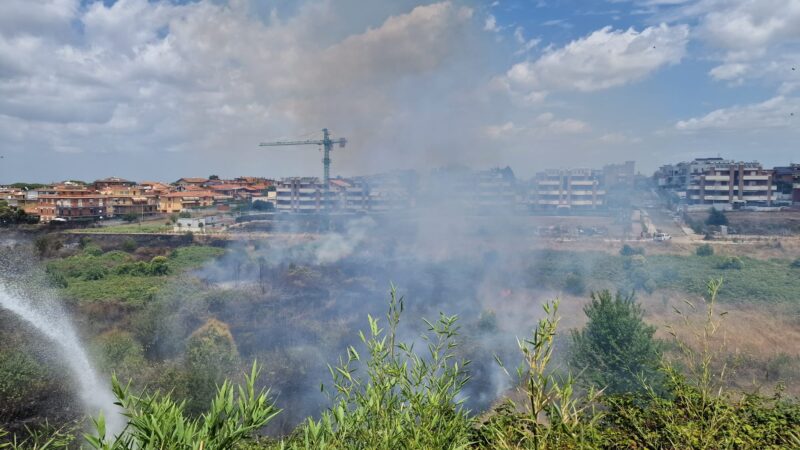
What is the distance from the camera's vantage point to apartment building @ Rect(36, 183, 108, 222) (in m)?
50.5

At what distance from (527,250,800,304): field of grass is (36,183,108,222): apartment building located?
45.9 m

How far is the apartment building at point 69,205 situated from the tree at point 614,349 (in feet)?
173

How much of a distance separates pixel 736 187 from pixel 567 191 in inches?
675

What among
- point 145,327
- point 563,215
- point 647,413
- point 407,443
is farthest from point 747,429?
point 563,215

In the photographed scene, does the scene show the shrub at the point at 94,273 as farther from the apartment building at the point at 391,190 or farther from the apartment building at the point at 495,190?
the apartment building at the point at 495,190

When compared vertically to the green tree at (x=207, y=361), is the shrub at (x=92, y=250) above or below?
above

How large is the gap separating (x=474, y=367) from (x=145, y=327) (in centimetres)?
1155

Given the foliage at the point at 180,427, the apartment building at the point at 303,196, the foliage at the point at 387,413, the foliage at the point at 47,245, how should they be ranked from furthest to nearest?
1. the apartment building at the point at 303,196
2. the foliage at the point at 47,245
3. the foliage at the point at 387,413
4. the foliage at the point at 180,427

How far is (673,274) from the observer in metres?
28.9

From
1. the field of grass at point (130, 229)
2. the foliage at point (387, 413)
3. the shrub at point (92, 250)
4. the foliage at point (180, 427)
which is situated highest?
the foliage at point (180, 427)

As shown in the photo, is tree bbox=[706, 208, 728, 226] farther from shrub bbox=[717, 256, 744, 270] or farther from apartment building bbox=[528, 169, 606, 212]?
shrub bbox=[717, 256, 744, 270]

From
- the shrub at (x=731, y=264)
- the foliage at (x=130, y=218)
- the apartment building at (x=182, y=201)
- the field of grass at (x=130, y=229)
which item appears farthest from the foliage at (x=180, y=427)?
the apartment building at (x=182, y=201)

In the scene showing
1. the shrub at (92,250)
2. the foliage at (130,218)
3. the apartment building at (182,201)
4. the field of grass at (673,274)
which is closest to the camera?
the field of grass at (673,274)

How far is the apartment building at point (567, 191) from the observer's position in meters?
56.6
